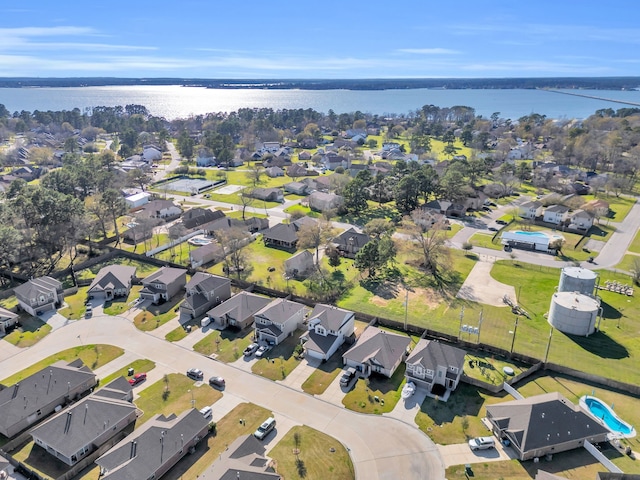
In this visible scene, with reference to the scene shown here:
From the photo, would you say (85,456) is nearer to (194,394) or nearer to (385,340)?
(194,394)

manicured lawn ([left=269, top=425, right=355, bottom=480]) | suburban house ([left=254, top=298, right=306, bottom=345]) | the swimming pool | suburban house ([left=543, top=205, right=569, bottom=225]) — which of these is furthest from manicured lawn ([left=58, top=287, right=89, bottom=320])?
suburban house ([left=543, top=205, right=569, bottom=225])

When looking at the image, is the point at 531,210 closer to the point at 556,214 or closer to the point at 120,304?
the point at 556,214

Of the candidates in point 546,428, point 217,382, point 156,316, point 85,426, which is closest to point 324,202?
point 156,316

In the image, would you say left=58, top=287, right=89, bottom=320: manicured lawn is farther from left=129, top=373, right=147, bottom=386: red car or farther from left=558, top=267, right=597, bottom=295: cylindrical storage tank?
left=558, top=267, right=597, bottom=295: cylindrical storage tank

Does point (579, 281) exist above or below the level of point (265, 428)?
above

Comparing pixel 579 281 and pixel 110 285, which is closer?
pixel 579 281

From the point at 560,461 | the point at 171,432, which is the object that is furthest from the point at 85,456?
the point at 560,461
